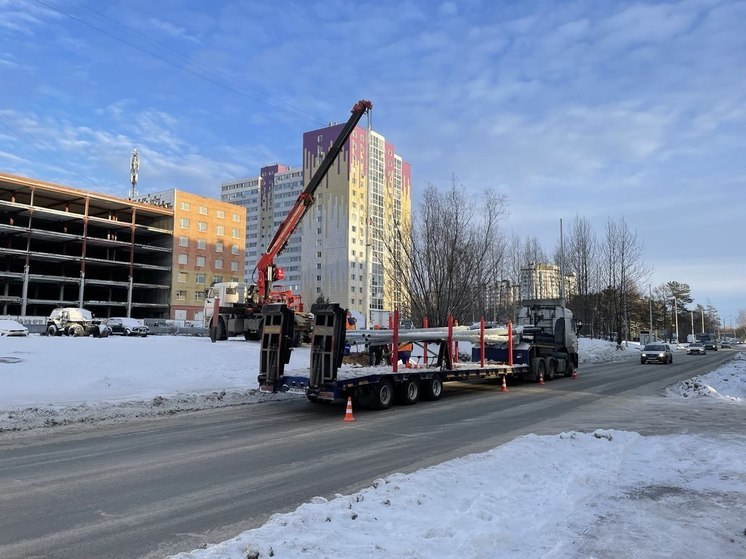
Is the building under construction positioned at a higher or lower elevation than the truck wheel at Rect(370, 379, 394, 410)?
higher

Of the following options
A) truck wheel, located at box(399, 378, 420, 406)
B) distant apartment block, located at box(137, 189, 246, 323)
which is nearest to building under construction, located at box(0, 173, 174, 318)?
Answer: distant apartment block, located at box(137, 189, 246, 323)

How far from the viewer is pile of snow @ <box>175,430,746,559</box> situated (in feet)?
15.0

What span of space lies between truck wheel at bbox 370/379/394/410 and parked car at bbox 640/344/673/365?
1202 inches

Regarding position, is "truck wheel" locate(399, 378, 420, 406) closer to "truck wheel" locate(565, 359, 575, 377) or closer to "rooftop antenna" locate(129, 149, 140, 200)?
"truck wheel" locate(565, 359, 575, 377)

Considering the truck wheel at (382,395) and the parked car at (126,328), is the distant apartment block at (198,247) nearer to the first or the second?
the parked car at (126,328)

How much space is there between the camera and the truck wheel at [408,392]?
49.1ft

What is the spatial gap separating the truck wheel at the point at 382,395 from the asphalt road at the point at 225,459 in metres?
0.40

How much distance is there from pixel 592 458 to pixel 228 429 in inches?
269

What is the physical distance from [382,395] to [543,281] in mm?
49740

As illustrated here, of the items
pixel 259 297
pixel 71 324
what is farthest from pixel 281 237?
pixel 71 324

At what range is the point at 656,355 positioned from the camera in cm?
3841

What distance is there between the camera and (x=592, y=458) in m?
8.09

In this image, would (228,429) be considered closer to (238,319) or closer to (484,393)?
(484,393)

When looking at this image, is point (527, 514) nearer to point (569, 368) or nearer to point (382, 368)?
point (382, 368)
